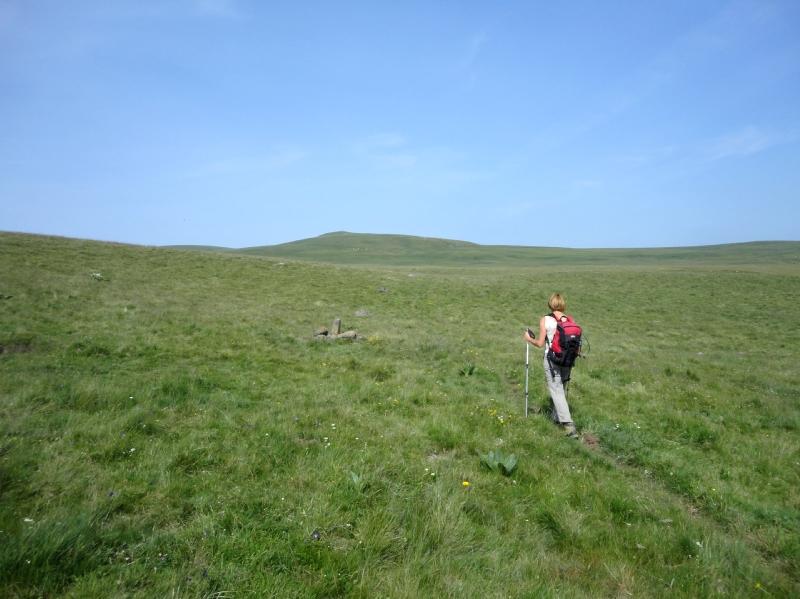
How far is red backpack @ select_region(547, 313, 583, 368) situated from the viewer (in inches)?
335

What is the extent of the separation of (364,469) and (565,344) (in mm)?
4868

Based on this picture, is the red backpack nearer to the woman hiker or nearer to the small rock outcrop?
the woman hiker

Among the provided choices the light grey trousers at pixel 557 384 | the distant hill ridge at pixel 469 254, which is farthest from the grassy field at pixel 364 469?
the distant hill ridge at pixel 469 254

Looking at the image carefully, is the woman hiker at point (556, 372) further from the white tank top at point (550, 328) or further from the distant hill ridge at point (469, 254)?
the distant hill ridge at point (469, 254)

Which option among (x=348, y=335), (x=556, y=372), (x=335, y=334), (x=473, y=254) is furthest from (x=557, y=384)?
(x=473, y=254)

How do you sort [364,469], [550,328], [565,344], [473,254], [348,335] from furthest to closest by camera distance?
1. [473,254]
2. [348,335]
3. [550,328]
4. [565,344]
5. [364,469]

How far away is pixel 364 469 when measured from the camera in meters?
5.79

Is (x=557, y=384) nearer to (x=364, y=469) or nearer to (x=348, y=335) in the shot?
(x=364, y=469)

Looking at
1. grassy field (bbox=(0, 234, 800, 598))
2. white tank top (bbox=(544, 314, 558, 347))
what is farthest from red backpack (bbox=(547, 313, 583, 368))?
grassy field (bbox=(0, 234, 800, 598))

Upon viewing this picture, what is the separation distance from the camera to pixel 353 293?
3105 cm

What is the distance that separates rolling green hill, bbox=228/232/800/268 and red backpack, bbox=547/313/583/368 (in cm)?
8454

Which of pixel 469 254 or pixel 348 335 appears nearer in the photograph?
pixel 348 335

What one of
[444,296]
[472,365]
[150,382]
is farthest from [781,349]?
[150,382]

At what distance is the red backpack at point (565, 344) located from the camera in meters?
8.50
